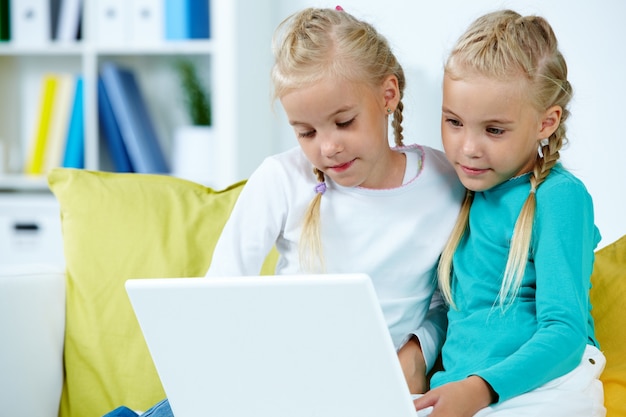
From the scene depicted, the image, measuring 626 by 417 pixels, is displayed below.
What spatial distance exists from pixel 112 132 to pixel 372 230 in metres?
1.62

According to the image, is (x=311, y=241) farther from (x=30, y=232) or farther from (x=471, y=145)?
(x=30, y=232)

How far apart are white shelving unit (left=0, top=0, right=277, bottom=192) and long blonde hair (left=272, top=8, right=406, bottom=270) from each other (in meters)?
1.17

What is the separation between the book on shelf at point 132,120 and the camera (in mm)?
2721

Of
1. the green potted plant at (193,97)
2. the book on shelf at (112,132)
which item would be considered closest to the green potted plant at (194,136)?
the green potted plant at (193,97)

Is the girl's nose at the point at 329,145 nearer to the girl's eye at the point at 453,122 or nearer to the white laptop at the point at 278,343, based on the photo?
the girl's eye at the point at 453,122

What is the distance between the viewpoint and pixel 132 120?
272 centimetres

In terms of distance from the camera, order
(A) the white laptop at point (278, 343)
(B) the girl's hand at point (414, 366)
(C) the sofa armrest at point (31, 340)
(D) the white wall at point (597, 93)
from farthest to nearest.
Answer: (D) the white wall at point (597, 93), (C) the sofa armrest at point (31, 340), (B) the girl's hand at point (414, 366), (A) the white laptop at point (278, 343)

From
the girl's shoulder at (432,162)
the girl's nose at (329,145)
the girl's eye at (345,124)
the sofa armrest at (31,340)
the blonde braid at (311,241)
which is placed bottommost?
the sofa armrest at (31,340)

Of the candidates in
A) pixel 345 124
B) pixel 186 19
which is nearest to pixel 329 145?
pixel 345 124

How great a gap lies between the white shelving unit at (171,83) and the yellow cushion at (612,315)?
1.26 m

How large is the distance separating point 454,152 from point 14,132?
2.27m

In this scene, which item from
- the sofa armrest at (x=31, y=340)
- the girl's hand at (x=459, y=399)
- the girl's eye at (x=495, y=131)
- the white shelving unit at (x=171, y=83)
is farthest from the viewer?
the white shelving unit at (x=171, y=83)

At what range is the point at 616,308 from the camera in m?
1.35

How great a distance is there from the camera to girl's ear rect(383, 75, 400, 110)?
1.26m
